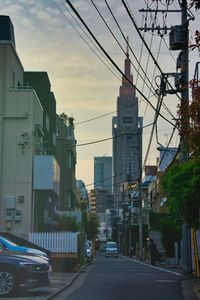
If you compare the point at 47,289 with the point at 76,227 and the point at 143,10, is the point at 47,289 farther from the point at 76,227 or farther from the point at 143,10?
the point at 76,227

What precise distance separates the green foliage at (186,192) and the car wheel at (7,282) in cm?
716

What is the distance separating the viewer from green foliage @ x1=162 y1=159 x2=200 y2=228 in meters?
20.5

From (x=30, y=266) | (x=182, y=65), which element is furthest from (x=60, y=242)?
(x=30, y=266)

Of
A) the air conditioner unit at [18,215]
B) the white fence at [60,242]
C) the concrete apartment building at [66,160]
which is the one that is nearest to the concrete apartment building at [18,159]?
the air conditioner unit at [18,215]

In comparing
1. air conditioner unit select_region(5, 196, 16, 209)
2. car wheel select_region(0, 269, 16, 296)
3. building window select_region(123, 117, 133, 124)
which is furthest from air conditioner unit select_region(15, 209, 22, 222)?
car wheel select_region(0, 269, 16, 296)

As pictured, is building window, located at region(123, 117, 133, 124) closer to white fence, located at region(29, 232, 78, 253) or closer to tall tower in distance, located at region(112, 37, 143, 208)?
tall tower in distance, located at region(112, 37, 143, 208)

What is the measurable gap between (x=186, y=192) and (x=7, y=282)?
7.58m

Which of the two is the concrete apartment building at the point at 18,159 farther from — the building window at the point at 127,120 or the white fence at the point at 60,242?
the building window at the point at 127,120

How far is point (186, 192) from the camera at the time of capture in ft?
68.8

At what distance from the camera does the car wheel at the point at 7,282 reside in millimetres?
15797

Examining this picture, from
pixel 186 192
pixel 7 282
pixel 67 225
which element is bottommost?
pixel 7 282

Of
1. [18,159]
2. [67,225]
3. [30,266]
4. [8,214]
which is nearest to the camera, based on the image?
[30,266]

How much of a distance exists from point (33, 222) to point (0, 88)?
369 inches

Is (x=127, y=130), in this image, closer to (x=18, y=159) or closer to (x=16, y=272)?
(x=18, y=159)
